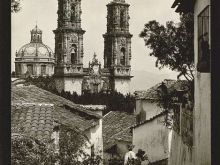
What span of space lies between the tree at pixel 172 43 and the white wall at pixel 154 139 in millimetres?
6006

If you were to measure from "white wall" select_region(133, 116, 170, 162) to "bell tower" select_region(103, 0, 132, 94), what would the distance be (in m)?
56.7

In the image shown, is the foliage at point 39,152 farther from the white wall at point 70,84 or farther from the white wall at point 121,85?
the white wall at point 121,85

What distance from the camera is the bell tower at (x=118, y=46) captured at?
3201 inches

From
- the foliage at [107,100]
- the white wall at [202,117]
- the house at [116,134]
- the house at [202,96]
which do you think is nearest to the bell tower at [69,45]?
the foliage at [107,100]

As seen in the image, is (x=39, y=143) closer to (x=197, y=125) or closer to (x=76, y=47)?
(x=197, y=125)

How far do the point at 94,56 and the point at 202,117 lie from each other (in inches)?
2900

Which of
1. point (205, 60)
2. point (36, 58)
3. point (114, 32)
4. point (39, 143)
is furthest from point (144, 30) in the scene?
point (36, 58)

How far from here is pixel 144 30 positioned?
559 inches

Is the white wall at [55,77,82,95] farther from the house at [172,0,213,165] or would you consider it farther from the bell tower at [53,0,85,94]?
the house at [172,0,213,165]

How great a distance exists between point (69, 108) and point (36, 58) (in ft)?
259

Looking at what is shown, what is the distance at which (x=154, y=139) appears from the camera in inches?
861

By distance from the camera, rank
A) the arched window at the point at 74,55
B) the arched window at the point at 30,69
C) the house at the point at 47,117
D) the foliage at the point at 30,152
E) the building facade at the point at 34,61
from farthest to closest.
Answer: the building facade at the point at 34,61 → the arched window at the point at 30,69 → the arched window at the point at 74,55 → the house at the point at 47,117 → the foliage at the point at 30,152

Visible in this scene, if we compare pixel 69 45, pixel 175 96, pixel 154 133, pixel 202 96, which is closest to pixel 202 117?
pixel 202 96

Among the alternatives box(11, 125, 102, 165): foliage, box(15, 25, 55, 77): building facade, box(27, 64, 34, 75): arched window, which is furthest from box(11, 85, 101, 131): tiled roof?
box(27, 64, 34, 75): arched window
